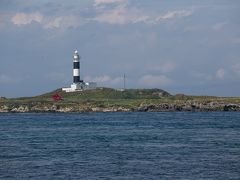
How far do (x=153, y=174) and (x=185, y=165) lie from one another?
5429mm

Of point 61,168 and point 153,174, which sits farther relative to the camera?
point 61,168

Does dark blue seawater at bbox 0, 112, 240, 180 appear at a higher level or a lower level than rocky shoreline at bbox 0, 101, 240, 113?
lower

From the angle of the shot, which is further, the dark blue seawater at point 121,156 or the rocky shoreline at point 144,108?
the rocky shoreline at point 144,108

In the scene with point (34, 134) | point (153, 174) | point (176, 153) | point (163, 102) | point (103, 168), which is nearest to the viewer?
point (153, 174)

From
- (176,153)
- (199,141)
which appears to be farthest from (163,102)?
(176,153)

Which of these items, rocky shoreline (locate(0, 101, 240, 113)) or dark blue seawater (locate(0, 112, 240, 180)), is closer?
dark blue seawater (locate(0, 112, 240, 180))

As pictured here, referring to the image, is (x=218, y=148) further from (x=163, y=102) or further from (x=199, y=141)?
(x=163, y=102)

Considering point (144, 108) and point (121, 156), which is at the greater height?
point (144, 108)

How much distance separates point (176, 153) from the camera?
2420 inches

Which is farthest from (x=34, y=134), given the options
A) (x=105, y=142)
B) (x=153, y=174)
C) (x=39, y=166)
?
(x=153, y=174)

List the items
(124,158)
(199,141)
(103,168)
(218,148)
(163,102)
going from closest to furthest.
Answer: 1. (103,168)
2. (124,158)
3. (218,148)
4. (199,141)
5. (163,102)

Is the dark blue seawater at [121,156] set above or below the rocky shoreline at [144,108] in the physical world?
below

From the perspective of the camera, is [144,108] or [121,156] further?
[144,108]

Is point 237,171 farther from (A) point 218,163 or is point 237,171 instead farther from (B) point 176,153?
(B) point 176,153
